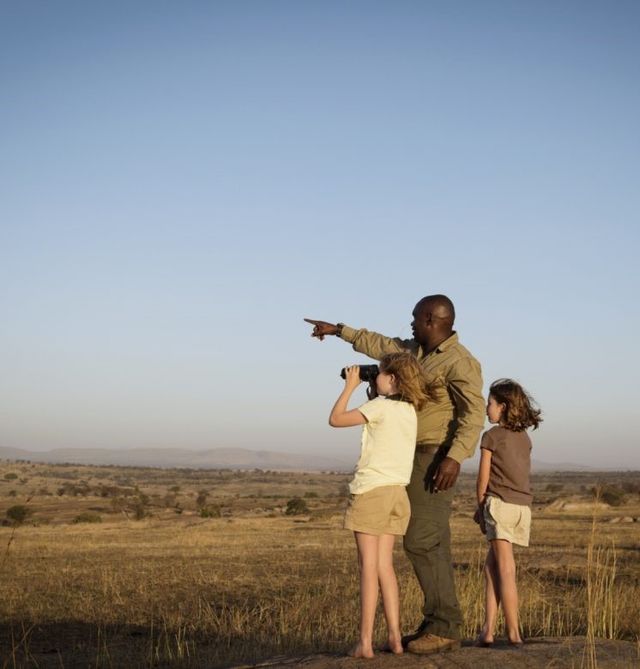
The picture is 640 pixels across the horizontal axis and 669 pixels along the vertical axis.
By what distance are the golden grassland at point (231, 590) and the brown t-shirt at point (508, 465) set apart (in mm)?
527

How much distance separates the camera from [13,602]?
38.8 ft

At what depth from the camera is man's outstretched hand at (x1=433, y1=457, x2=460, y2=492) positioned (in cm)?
539

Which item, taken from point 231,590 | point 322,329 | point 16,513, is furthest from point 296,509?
point 322,329

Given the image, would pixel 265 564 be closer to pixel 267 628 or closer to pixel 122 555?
pixel 122 555

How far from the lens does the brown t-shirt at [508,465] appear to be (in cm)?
591

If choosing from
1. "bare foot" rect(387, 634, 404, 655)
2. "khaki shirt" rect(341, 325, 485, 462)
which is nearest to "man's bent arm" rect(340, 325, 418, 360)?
"khaki shirt" rect(341, 325, 485, 462)

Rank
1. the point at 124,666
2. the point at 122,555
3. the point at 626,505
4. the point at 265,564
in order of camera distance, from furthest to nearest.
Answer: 1. the point at 626,505
2. the point at 122,555
3. the point at 265,564
4. the point at 124,666

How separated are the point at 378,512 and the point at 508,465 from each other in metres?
1.16

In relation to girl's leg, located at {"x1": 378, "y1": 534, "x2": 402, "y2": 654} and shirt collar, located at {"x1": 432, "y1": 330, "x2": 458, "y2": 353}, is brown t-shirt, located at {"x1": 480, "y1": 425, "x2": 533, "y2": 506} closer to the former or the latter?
shirt collar, located at {"x1": 432, "y1": 330, "x2": 458, "y2": 353}

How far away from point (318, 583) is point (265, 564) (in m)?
4.07

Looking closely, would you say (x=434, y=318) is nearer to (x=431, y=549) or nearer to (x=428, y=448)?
(x=428, y=448)

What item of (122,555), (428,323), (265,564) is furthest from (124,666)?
(122,555)

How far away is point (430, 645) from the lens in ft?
17.3

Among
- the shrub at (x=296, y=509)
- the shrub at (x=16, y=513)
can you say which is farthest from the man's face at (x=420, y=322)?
the shrub at (x=296, y=509)
